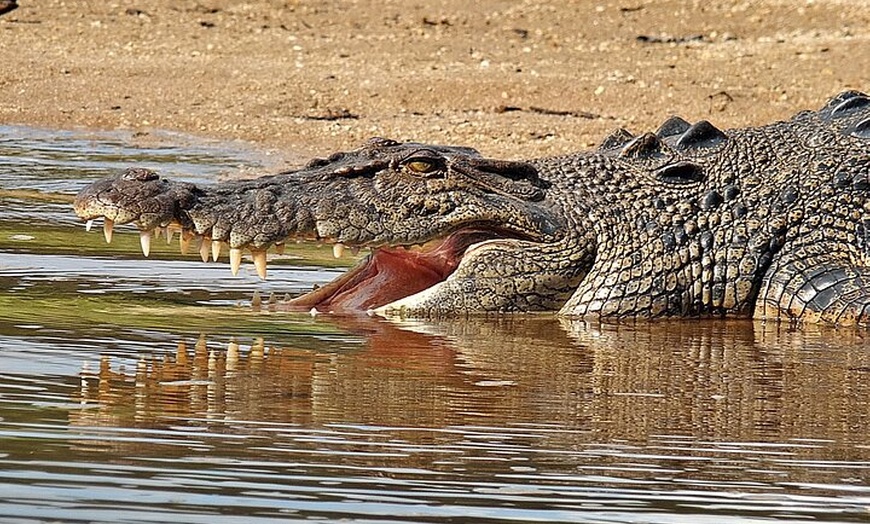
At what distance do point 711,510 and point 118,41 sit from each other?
49.6 feet

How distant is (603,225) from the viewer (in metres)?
7.37

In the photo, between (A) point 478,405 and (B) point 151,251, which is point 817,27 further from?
(A) point 478,405

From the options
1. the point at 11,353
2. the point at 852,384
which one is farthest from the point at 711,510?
the point at 11,353

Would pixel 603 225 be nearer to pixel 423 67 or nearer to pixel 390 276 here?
pixel 390 276

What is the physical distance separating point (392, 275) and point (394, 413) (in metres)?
2.70

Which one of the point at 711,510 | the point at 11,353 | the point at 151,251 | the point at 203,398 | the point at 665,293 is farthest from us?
the point at 151,251

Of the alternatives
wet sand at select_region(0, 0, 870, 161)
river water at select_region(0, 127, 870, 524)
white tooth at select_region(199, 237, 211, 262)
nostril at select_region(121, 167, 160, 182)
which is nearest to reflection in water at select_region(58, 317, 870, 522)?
river water at select_region(0, 127, 870, 524)

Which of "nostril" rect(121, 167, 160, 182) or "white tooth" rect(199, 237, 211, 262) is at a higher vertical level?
"nostril" rect(121, 167, 160, 182)

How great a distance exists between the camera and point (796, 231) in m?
7.42

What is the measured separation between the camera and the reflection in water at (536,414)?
3.70 meters

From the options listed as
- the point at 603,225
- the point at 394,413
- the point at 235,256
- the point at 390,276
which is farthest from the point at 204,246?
the point at 394,413

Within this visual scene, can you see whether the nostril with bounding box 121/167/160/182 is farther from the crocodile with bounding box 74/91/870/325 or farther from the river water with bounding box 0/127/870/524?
the river water with bounding box 0/127/870/524

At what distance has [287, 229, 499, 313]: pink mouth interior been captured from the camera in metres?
7.12

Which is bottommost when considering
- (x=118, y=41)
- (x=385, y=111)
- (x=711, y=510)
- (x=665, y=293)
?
(x=711, y=510)
